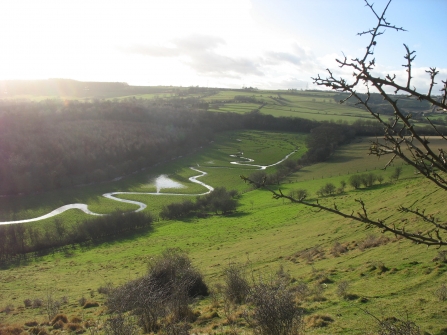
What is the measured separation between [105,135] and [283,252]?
84.4 metres

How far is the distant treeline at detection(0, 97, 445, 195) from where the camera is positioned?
260 ft

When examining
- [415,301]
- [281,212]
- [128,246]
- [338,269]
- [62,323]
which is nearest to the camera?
[415,301]

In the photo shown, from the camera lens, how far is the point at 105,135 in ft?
336

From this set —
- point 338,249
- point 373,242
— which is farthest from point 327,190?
point 373,242

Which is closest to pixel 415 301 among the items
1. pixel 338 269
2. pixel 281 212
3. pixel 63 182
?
pixel 338 269

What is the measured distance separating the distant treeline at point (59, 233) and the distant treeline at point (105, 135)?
27.6 m

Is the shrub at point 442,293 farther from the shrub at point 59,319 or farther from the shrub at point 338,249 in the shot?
the shrub at point 59,319

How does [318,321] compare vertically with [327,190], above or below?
above

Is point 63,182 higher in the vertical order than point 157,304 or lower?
lower

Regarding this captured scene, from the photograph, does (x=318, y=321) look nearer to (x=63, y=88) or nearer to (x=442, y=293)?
(x=442, y=293)

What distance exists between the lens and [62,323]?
16938mm

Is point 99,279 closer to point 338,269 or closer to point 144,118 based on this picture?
point 338,269

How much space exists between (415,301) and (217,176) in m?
70.0

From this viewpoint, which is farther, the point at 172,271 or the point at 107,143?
the point at 107,143
